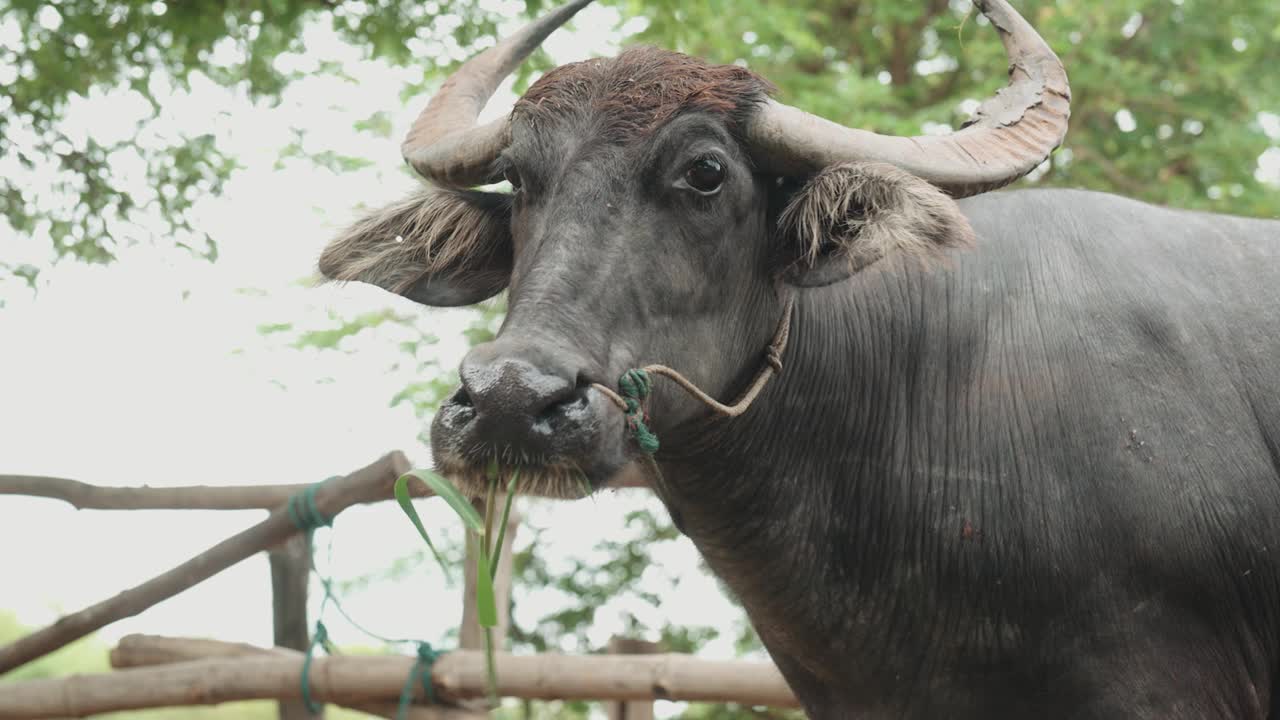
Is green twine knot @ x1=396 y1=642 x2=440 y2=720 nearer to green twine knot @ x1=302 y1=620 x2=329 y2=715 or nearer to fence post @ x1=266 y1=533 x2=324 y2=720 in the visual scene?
green twine knot @ x1=302 y1=620 x2=329 y2=715

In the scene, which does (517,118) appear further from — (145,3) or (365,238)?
(145,3)

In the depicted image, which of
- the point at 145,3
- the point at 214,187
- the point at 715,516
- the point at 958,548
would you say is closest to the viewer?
the point at 958,548

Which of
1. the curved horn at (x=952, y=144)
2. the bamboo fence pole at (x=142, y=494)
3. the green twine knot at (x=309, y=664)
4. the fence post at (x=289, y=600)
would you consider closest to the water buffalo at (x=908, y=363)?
the curved horn at (x=952, y=144)

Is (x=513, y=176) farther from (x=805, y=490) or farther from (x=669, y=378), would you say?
(x=805, y=490)

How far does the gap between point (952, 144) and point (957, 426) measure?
76cm

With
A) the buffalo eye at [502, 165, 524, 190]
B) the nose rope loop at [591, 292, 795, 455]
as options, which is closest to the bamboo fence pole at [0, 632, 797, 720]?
the nose rope loop at [591, 292, 795, 455]

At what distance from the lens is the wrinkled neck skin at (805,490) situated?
3.51 m

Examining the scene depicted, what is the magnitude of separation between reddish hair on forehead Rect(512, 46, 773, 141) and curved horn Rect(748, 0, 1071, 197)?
0.10 meters

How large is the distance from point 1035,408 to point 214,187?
4423 mm

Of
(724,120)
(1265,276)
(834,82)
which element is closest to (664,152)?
(724,120)

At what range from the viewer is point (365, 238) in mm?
3750

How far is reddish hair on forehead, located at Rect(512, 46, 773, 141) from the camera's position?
3.20 metres

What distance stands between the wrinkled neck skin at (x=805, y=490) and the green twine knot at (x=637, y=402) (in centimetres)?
48

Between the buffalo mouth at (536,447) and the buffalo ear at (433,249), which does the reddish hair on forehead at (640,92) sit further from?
the buffalo mouth at (536,447)
